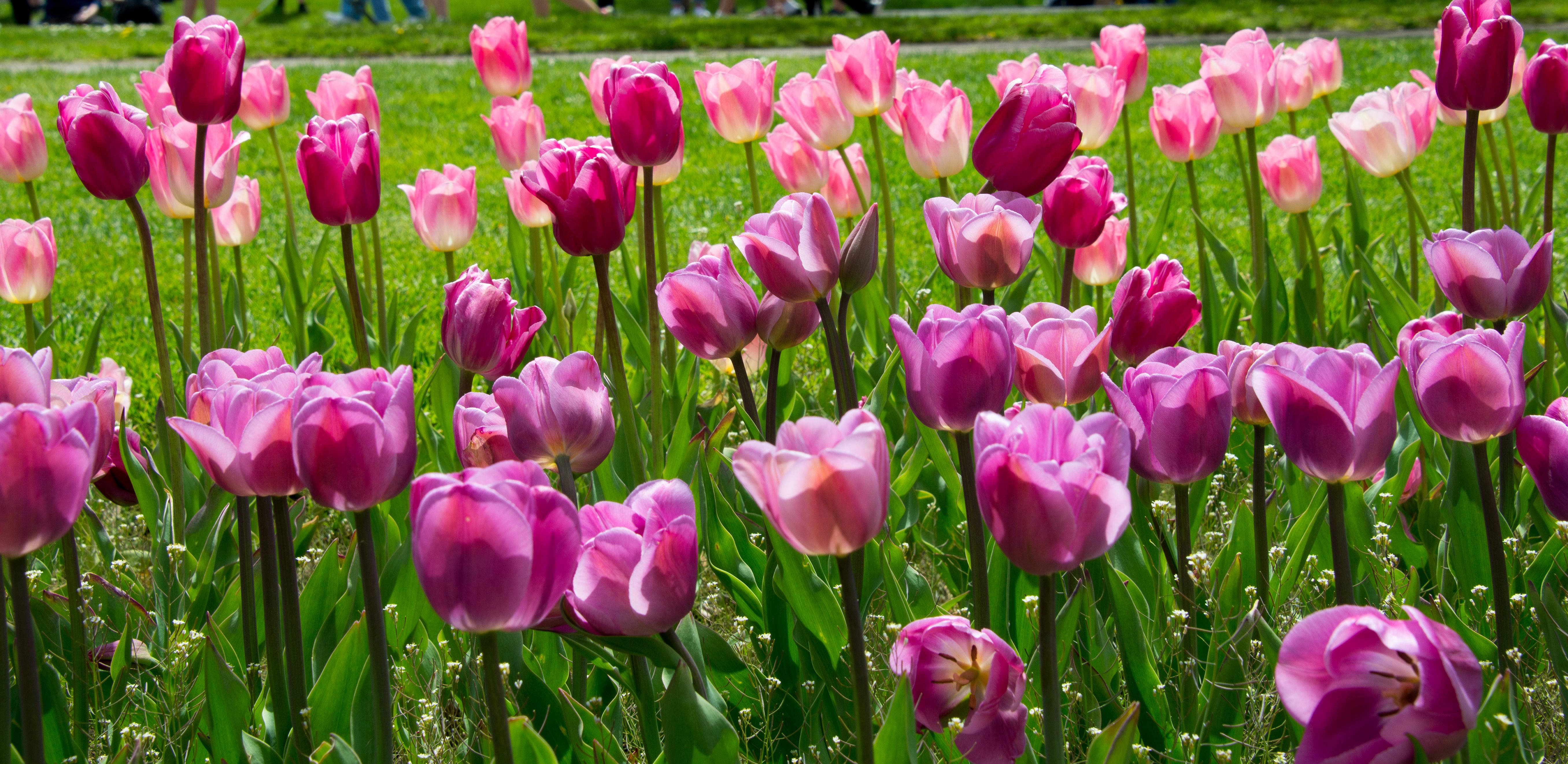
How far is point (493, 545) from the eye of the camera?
78cm

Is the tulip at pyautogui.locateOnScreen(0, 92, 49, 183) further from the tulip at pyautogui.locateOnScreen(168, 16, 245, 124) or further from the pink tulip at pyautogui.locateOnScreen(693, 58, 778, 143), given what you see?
the pink tulip at pyautogui.locateOnScreen(693, 58, 778, 143)

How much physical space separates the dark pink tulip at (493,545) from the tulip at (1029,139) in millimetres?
915

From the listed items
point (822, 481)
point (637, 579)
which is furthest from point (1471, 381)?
point (637, 579)

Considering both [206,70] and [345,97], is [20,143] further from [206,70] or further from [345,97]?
[206,70]

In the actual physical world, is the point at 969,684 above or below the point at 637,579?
below

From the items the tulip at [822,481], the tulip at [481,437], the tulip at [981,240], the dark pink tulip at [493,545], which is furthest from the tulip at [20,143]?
the tulip at [822,481]

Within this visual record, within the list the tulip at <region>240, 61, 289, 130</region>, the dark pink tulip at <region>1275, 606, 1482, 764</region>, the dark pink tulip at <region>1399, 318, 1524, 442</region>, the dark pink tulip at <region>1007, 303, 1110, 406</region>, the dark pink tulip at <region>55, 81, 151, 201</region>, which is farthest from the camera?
the tulip at <region>240, 61, 289, 130</region>

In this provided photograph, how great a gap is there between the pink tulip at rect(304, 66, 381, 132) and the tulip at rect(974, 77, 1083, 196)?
147 cm

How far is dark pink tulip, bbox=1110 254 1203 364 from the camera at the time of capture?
4.70 feet

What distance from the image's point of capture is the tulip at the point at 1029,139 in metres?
→ 1.52

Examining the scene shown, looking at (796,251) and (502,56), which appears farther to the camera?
(502,56)

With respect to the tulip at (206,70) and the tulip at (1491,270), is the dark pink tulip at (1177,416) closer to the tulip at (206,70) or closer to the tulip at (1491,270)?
the tulip at (1491,270)

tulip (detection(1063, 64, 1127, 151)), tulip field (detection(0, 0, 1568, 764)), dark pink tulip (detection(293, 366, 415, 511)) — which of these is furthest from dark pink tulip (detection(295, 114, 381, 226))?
tulip (detection(1063, 64, 1127, 151))

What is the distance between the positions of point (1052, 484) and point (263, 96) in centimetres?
234
